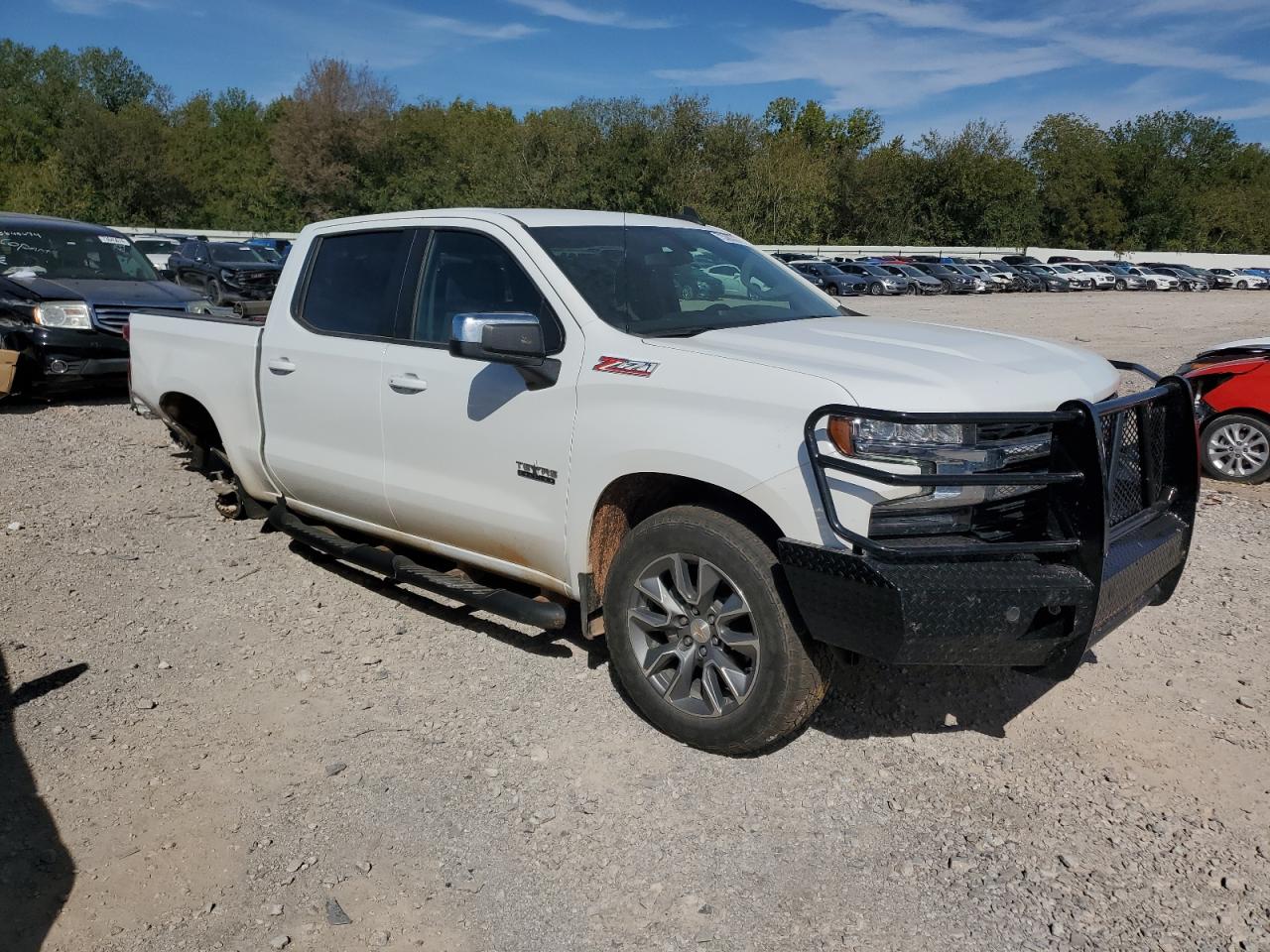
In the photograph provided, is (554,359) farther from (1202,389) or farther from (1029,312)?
(1029,312)

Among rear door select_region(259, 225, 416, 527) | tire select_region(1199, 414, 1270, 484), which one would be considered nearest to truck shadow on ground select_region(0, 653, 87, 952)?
rear door select_region(259, 225, 416, 527)

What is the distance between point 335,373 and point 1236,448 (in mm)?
7022

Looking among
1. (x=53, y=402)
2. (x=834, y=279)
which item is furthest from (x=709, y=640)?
(x=834, y=279)

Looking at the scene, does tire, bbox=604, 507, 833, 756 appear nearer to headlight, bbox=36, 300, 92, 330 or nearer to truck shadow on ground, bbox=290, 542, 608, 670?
truck shadow on ground, bbox=290, 542, 608, 670

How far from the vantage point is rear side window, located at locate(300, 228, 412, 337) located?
4844 mm

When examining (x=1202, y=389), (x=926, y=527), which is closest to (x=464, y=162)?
(x=1202, y=389)

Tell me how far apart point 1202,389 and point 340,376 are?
22.8ft

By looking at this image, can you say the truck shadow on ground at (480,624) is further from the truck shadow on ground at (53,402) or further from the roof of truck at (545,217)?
the truck shadow on ground at (53,402)

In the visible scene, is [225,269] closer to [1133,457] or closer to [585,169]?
[1133,457]

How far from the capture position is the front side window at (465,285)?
435 cm

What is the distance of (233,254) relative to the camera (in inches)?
1051

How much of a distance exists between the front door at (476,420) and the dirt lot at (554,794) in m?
0.65

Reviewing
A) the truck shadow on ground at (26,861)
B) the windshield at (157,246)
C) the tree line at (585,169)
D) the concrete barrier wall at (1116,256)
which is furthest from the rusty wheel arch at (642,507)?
the concrete barrier wall at (1116,256)

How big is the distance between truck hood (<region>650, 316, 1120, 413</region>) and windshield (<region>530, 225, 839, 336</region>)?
221 mm
